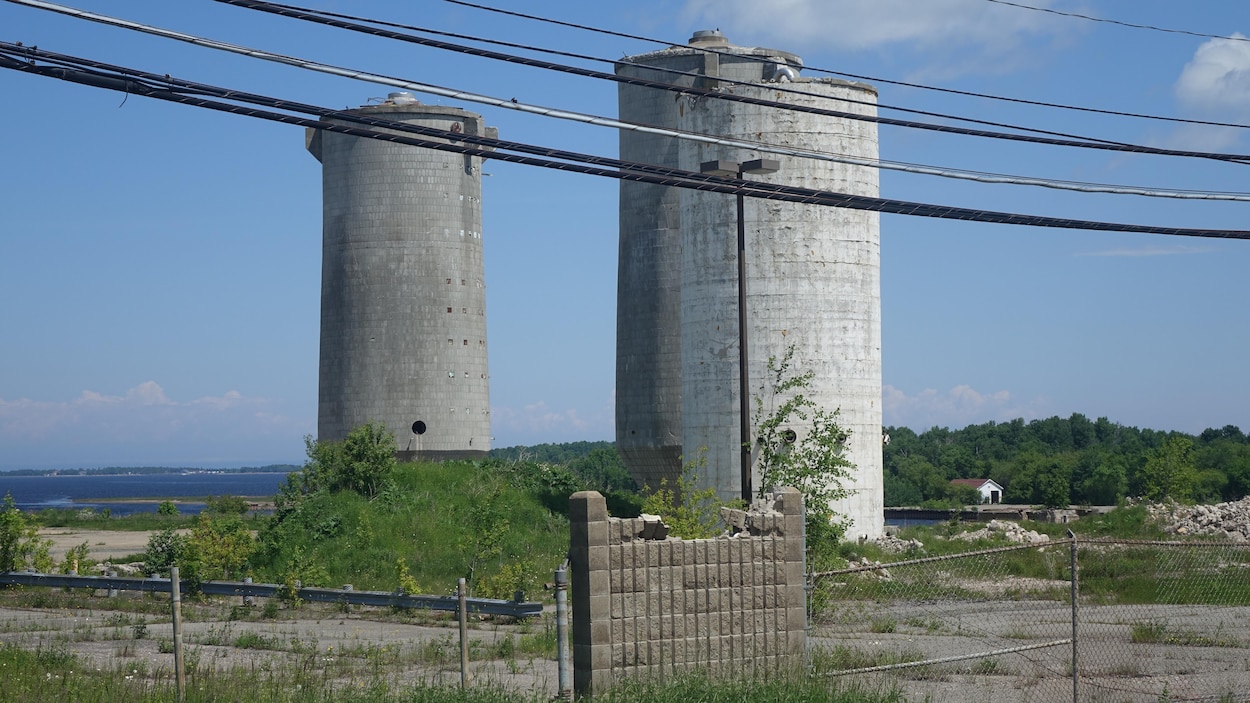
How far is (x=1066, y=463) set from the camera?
417 feet

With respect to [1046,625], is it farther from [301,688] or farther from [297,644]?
[301,688]

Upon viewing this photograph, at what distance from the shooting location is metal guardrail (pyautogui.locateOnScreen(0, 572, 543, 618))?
24.3 m

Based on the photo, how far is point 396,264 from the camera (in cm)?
4622

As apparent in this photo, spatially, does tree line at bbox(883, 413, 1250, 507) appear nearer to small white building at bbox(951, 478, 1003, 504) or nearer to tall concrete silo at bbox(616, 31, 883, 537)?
small white building at bbox(951, 478, 1003, 504)

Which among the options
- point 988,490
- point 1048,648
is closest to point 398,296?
point 1048,648

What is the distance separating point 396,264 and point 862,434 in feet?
62.3

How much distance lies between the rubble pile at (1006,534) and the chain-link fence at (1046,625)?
4.02 m

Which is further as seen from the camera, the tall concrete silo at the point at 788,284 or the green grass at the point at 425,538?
the tall concrete silo at the point at 788,284

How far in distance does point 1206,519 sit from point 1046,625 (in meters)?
21.8

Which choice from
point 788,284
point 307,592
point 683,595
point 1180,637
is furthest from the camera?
point 788,284

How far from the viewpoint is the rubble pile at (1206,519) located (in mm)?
39219

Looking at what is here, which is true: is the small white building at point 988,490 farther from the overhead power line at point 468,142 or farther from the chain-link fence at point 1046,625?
the overhead power line at point 468,142

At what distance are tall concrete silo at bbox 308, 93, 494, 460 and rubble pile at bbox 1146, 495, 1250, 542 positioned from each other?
23477 millimetres

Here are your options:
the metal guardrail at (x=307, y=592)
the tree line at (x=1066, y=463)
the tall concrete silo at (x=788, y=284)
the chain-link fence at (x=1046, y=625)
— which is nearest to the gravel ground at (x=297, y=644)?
the metal guardrail at (x=307, y=592)
